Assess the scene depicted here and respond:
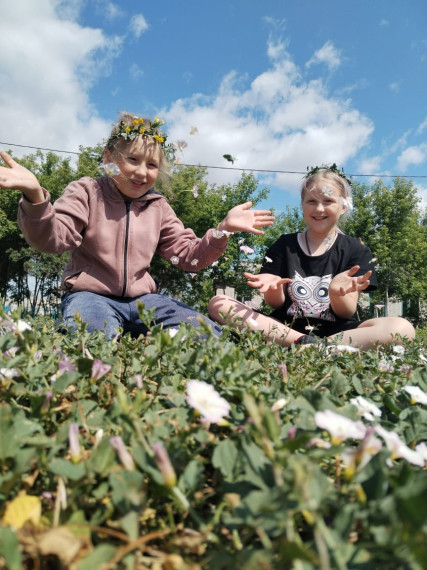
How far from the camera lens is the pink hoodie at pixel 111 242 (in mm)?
3264

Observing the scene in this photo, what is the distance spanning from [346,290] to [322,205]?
1003mm

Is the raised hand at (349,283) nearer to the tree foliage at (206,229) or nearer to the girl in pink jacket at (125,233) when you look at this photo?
the girl in pink jacket at (125,233)

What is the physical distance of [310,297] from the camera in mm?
3824

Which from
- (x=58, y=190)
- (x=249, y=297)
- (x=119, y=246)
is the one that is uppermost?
(x=58, y=190)

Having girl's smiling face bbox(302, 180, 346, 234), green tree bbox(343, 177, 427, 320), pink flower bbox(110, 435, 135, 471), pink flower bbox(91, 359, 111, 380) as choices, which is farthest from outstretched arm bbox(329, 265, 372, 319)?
green tree bbox(343, 177, 427, 320)

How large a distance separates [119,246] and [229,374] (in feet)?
8.52

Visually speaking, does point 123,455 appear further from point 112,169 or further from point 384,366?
point 112,169

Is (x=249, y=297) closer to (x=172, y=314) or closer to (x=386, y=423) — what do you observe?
(x=172, y=314)

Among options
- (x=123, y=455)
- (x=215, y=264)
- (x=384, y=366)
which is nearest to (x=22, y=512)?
(x=123, y=455)

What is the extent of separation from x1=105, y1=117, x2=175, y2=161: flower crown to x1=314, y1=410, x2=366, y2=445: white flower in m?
3.16

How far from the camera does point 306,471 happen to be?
464mm

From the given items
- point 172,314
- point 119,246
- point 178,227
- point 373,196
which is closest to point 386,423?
point 172,314

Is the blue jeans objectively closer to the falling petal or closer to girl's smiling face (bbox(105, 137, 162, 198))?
girl's smiling face (bbox(105, 137, 162, 198))

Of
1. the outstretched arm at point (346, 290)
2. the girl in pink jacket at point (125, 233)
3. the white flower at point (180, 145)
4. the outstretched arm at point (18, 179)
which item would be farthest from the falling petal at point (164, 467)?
the white flower at point (180, 145)
